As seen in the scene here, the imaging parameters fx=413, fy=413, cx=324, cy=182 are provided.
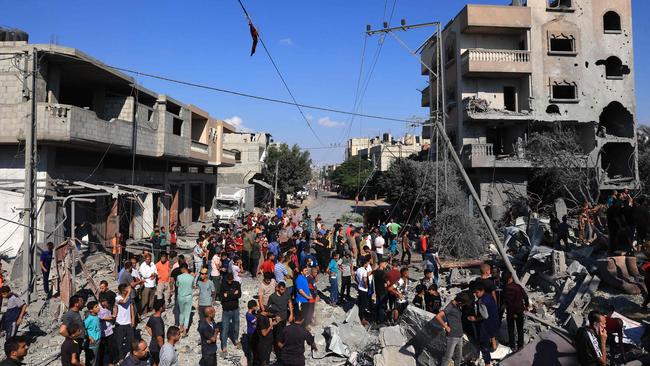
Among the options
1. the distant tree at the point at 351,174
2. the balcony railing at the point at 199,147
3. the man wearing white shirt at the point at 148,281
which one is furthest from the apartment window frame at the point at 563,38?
the distant tree at the point at 351,174

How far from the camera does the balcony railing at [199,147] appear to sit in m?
24.0

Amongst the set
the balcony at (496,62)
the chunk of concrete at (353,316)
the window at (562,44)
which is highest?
the window at (562,44)

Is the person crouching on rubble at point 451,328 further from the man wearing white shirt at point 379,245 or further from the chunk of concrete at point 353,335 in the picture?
the man wearing white shirt at point 379,245

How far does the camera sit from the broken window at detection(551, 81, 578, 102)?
24812mm

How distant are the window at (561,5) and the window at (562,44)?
1.60 metres

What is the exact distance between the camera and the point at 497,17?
24469mm

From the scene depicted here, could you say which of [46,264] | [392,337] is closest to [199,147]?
[46,264]

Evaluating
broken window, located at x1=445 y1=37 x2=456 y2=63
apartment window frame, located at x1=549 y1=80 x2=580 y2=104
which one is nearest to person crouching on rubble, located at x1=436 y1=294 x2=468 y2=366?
apartment window frame, located at x1=549 y1=80 x2=580 y2=104

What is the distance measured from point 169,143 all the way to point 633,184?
26291mm

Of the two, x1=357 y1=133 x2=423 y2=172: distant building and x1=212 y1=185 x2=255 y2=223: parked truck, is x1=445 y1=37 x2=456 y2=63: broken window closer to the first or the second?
x1=212 y1=185 x2=255 y2=223: parked truck

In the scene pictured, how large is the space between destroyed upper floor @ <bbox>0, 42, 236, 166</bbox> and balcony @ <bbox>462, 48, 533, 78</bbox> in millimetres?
16669

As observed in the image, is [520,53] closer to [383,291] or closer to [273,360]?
[383,291]

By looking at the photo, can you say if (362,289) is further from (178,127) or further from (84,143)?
(178,127)

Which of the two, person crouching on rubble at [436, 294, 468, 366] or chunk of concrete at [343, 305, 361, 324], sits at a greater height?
person crouching on rubble at [436, 294, 468, 366]
